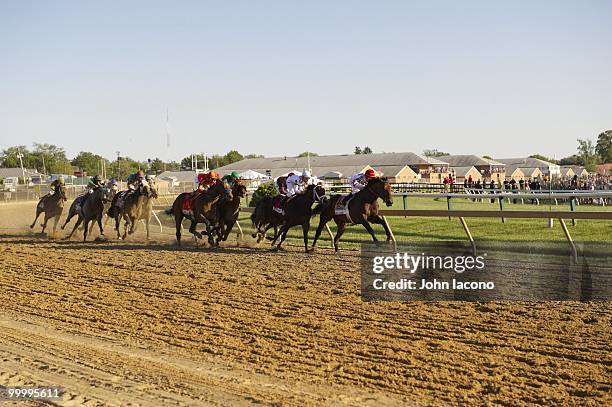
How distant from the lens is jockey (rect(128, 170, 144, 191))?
17859mm

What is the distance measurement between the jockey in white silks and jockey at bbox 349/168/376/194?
105 cm

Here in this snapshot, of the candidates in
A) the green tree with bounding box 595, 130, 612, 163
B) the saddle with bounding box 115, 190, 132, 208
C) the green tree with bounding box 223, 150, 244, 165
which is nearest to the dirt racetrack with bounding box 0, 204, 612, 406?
the saddle with bounding box 115, 190, 132, 208

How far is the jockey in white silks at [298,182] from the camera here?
48.9ft

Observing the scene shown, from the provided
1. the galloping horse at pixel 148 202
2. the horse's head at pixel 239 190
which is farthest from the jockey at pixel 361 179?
the galloping horse at pixel 148 202

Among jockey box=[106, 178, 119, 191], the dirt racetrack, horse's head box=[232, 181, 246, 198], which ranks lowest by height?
the dirt racetrack

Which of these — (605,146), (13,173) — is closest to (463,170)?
(605,146)

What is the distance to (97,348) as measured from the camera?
21.4 feet

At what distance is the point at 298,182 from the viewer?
49.0 feet

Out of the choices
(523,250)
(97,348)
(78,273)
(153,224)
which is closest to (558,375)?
(97,348)

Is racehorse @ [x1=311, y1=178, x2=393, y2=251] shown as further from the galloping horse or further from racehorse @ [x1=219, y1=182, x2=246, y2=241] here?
the galloping horse

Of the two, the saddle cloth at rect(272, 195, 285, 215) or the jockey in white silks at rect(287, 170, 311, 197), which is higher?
the jockey in white silks at rect(287, 170, 311, 197)

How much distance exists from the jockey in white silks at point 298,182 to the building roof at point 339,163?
50.0 meters

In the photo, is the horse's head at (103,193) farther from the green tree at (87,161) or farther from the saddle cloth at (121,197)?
the green tree at (87,161)

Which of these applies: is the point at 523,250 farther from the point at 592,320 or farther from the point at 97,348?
the point at 97,348
